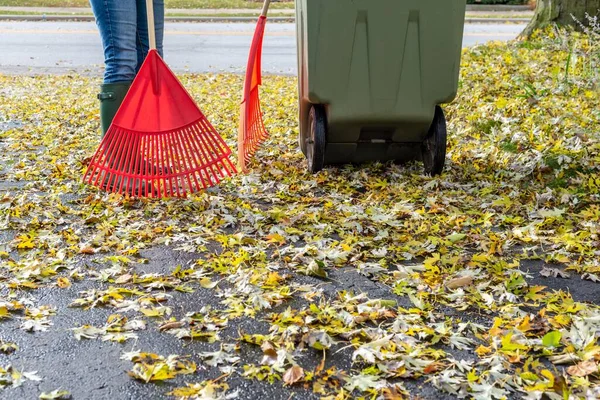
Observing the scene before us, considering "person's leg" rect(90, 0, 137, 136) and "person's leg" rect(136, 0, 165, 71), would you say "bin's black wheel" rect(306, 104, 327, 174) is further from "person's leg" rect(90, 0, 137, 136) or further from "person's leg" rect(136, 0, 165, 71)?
"person's leg" rect(90, 0, 137, 136)

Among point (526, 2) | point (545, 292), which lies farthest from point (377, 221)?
point (526, 2)

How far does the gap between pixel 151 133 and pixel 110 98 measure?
1.30ft

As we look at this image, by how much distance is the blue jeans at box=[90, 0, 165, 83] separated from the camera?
142 inches

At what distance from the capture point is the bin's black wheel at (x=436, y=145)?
3861mm

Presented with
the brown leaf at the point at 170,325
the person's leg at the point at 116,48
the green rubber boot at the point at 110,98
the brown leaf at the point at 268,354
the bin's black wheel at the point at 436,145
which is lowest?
the brown leaf at the point at 170,325

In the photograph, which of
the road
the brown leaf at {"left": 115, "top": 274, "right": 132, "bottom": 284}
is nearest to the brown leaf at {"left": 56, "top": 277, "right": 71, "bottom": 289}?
the brown leaf at {"left": 115, "top": 274, "right": 132, "bottom": 284}

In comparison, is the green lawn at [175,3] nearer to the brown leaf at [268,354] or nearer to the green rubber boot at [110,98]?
the green rubber boot at [110,98]

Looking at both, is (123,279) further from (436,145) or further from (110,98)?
(436,145)

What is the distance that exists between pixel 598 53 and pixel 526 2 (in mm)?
13442

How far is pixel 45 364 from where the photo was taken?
209cm

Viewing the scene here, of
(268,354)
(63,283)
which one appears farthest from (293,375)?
(63,283)

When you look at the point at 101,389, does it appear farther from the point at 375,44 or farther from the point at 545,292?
the point at 375,44

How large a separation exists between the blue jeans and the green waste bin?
36.0 inches

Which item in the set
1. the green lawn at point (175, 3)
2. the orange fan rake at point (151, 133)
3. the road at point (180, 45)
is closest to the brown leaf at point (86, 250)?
the orange fan rake at point (151, 133)
